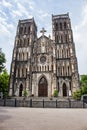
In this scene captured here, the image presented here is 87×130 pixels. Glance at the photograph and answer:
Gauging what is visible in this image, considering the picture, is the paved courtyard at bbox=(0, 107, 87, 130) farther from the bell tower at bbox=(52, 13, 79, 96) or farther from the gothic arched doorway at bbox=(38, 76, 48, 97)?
the gothic arched doorway at bbox=(38, 76, 48, 97)

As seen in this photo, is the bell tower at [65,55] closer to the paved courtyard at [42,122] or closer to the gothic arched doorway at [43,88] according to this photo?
the gothic arched doorway at [43,88]

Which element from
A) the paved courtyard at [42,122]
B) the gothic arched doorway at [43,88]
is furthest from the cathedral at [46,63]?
the paved courtyard at [42,122]

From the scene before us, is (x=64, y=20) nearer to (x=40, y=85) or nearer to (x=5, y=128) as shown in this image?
(x=40, y=85)

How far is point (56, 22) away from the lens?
1581 inches

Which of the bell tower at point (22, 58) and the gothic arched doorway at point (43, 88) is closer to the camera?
the gothic arched doorway at point (43, 88)

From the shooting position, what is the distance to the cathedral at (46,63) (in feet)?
108

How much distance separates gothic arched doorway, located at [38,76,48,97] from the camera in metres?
33.8

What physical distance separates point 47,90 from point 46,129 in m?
27.8

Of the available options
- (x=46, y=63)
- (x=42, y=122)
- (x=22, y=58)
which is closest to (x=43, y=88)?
(x=46, y=63)

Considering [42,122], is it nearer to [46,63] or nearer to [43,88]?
[43,88]

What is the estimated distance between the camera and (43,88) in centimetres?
3406

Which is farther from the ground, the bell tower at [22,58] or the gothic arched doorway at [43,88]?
the bell tower at [22,58]

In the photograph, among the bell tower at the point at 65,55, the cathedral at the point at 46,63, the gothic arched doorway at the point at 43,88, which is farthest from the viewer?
the gothic arched doorway at the point at 43,88

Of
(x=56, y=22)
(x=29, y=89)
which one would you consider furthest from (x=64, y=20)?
(x=29, y=89)
